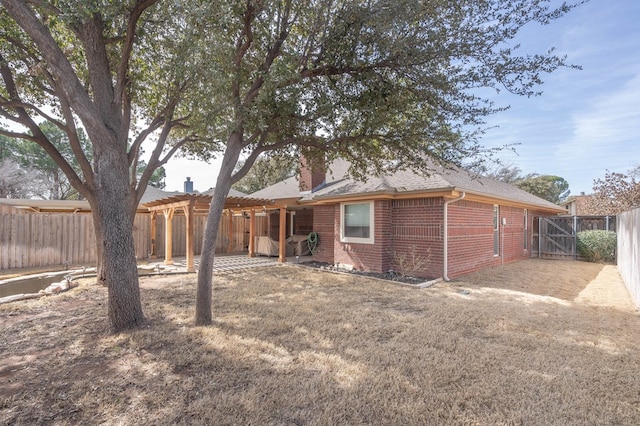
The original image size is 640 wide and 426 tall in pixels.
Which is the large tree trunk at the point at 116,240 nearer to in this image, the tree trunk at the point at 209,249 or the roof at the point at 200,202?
the tree trunk at the point at 209,249

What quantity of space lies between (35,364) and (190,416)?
2375 millimetres

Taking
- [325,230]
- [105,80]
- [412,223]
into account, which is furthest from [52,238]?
[412,223]

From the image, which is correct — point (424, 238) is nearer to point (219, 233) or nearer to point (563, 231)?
point (563, 231)

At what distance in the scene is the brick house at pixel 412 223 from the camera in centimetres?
848

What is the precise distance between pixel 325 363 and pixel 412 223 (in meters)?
6.33

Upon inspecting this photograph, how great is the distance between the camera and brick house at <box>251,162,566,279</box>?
8477 mm

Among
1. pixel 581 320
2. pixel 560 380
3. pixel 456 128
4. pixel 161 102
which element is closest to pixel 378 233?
pixel 456 128

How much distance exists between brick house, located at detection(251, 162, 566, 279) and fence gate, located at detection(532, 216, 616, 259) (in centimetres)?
406

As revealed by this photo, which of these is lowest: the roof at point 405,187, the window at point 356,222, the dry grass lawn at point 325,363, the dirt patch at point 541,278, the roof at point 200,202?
the dirt patch at point 541,278

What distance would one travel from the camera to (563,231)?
47.1ft

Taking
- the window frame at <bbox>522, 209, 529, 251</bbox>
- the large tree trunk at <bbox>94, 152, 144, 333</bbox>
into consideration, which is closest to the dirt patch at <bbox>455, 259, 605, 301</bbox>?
the window frame at <bbox>522, 209, 529, 251</bbox>

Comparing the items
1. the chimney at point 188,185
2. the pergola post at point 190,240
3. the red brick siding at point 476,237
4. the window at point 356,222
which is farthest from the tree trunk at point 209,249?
the chimney at point 188,185

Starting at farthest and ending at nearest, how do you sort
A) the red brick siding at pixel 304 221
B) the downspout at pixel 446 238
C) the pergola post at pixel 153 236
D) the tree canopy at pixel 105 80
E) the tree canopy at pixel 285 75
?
the red brick siding at pixel 304 221 < the pergola post at pixel 153 236 < the downspout at pixel 446 238 < the tree canopy at pixel 285 75 < the tree canopy at pixel 105 80

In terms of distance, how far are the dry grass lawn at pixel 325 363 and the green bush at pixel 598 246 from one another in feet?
30.6
